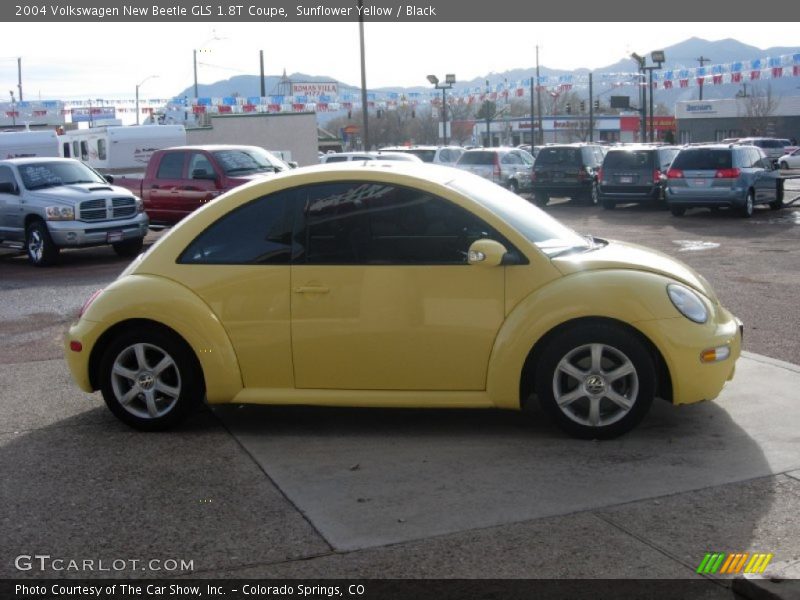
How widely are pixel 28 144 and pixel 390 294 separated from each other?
25601 mm

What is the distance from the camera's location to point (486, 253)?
595 cm

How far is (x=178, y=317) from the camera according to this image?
6.27m

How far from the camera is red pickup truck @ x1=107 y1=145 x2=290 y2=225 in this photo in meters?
19.0

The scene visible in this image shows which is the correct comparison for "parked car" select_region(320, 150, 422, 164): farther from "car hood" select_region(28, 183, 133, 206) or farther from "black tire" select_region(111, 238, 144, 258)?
"car hood" select_region(28, 183, 133, 206)

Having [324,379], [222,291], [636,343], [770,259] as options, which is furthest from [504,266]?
[770,259]

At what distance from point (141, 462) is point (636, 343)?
9.47 ft

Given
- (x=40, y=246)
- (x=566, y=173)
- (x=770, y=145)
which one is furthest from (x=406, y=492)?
(x=770, y=145)

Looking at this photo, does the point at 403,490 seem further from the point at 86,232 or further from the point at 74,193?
the point at 74,193

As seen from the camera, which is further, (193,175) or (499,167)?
(499,167)

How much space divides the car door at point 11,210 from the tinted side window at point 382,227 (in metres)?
12.2

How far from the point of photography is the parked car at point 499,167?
107 feet

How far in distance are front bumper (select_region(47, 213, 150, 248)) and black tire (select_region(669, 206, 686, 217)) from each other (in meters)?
12.9

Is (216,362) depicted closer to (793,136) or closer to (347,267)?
(347,267)
